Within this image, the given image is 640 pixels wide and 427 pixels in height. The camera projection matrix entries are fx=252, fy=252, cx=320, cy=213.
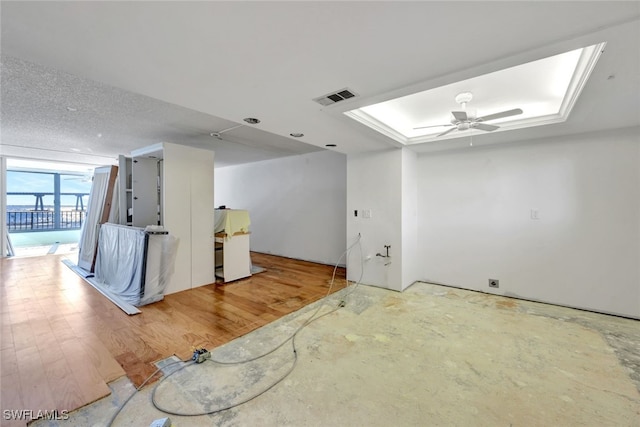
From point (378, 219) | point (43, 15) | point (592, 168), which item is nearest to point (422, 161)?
point (378, 219)

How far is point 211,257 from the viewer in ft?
14.0

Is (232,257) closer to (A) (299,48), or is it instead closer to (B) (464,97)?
(A) (299,48)

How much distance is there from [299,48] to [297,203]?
15.5 feet

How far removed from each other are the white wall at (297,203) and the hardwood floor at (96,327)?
4.02 ft

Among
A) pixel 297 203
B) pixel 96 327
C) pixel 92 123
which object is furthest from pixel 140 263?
pixel 297 203

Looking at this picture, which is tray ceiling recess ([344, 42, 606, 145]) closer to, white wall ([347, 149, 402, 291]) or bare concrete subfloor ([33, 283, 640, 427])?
white wall ([347, 149, 402, 291])

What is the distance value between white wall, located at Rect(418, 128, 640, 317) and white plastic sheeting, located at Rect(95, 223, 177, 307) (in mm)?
4034

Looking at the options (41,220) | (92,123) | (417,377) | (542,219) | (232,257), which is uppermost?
(92,123)

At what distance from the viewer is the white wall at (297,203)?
5.44 m

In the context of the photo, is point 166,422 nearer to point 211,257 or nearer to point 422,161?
point 211,257

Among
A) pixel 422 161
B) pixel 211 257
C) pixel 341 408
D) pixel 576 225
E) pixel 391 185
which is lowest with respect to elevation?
pixel 341 408

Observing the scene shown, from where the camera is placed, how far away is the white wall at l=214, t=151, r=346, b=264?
5.44m

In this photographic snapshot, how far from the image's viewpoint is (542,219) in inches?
131

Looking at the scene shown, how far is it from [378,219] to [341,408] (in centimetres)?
279
